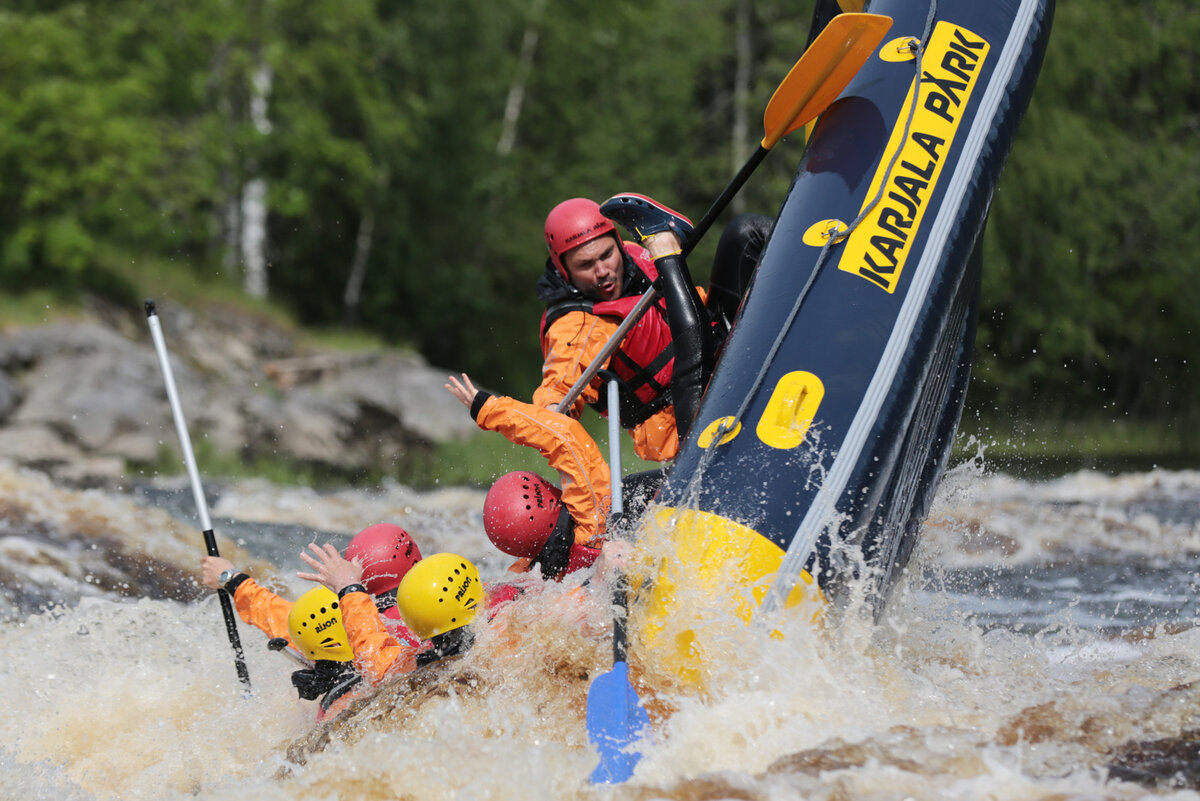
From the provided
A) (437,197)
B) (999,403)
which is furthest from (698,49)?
(999,403)

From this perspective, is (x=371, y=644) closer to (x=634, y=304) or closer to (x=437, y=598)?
(x=437, y=598)

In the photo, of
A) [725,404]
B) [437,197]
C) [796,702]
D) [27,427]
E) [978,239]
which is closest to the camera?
[796,702]

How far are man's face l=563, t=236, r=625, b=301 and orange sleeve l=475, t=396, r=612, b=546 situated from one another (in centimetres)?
55

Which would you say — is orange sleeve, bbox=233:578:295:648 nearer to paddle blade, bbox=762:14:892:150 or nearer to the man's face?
the man's face

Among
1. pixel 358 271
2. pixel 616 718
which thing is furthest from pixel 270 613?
pixel 358 271

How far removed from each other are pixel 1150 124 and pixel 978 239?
15.6 m

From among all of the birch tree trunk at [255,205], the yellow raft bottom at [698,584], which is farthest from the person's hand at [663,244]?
the birch tree trunk at [255,205]

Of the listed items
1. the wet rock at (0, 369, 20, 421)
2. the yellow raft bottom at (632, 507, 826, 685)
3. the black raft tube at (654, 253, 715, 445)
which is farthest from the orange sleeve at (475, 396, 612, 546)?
the wet rock at (0, 369, 20, 421)

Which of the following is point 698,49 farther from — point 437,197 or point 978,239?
point 978,239

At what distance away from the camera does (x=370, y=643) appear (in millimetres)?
3570

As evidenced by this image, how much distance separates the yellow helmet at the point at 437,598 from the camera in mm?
3357

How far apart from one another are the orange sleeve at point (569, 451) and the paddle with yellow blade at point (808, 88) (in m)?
0.19

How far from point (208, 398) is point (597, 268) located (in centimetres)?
884

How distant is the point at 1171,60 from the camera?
17078 millimetres
